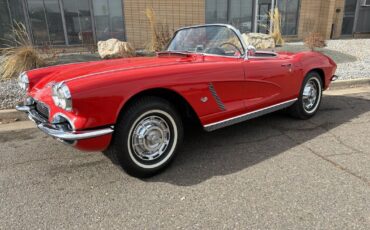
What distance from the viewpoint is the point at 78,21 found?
10547 mm

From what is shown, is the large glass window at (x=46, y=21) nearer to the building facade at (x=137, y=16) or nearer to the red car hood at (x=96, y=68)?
the building facade at (x=137, y=16)

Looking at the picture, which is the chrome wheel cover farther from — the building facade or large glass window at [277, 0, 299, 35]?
large glass window at [277, 0, 299, 35]

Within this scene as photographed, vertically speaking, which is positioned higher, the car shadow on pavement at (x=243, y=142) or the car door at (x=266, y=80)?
the car door at (x=266, y=80)

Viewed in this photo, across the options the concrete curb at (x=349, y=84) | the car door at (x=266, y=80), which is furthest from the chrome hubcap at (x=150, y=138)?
the concrete curb at (x=349, y=84)

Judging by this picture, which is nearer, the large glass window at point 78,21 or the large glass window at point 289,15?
the large glass window at point 78,21

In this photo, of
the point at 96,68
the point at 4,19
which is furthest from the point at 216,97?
the point at 4,19

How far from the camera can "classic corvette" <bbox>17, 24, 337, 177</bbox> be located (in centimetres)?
250

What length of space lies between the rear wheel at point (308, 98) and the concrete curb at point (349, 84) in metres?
2.15

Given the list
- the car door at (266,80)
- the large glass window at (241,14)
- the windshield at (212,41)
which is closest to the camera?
the car door at (266,80)

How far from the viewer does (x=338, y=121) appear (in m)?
4.39

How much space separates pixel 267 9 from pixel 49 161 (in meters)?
12.3

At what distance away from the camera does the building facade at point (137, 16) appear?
1011 cm

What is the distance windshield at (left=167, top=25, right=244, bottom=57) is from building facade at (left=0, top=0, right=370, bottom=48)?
22.5 feet

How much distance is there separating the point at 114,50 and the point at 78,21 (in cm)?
349
